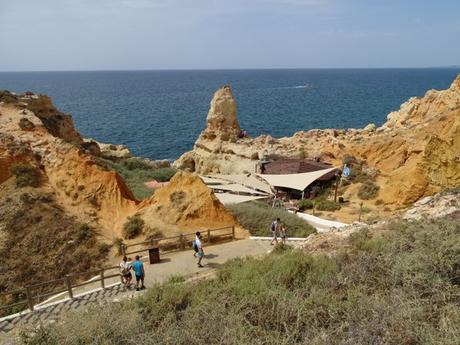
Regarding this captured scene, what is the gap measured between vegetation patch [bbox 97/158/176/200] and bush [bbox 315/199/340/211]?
423 inches

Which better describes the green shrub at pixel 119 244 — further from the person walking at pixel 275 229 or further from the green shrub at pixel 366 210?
the green shrub at pixel 366 210

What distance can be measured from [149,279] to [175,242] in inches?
112

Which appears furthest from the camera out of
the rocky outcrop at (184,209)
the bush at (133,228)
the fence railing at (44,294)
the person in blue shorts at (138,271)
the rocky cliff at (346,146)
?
the rocky cliff at (346,146)

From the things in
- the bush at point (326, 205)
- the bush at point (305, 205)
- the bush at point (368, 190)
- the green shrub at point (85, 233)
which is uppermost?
the green shrub at point (85, 233)

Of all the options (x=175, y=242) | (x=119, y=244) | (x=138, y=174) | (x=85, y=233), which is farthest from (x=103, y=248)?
(x=138, y=174)

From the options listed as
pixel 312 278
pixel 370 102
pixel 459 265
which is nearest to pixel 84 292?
pixel 312 278

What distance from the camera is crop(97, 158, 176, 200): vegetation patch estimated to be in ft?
80.3

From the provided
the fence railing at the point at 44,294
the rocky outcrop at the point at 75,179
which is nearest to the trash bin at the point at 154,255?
the fence railing at the point at 44,294

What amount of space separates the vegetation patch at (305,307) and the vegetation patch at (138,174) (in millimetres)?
16168

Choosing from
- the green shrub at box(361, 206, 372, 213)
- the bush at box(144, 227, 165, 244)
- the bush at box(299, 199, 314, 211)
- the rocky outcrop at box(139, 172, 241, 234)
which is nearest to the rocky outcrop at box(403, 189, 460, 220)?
the green shrub at box(361, 206, 372, 213)

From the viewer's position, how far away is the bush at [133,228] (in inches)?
623

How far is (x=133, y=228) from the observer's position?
1591 centimetres

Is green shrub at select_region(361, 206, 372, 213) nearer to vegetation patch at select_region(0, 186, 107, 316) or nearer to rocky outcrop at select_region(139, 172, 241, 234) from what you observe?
rocky outcrop at select_region(139, 172, 241, 234)

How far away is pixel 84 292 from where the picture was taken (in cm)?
1195
